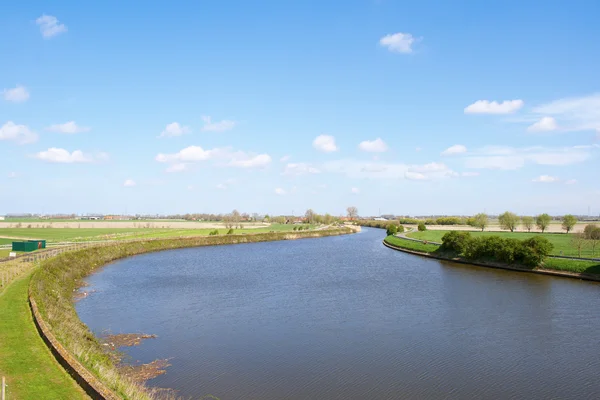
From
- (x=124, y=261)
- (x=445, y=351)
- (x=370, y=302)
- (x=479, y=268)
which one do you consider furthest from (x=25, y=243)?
(x=479, y=268)

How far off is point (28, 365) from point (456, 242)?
2376 inches

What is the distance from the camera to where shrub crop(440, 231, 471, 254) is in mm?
64188

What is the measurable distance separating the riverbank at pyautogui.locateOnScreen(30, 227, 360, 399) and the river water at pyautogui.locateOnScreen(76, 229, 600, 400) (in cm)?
180

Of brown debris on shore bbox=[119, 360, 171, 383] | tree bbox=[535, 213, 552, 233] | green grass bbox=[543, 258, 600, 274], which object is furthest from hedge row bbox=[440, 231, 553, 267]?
tree bbox=[535, 213, 552, 233]

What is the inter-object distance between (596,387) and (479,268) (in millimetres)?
39111

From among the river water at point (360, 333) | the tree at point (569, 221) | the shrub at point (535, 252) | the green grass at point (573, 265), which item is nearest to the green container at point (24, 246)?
the river water at point (360, 333)

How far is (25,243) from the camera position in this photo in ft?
187

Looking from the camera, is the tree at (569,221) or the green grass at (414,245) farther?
the tree at (569,221)

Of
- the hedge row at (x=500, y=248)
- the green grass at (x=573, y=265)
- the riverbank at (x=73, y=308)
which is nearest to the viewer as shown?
the riverbank at (x=73, y=308)

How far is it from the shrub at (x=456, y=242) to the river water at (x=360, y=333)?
16.9 metres

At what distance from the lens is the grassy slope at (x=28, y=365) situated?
541 inches

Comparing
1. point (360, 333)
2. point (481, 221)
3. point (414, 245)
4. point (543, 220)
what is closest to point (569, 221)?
point (543, 220)

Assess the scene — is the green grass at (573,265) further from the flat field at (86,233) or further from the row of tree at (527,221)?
the flat field at (86,233)

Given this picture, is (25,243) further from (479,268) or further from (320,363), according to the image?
(479,268)
